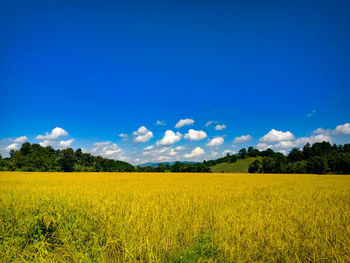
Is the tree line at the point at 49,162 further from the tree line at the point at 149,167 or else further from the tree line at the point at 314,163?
the tree line at the point at 314,163

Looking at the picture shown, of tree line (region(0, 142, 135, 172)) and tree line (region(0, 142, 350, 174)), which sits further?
tree line (region(0, 142, 350, 174))

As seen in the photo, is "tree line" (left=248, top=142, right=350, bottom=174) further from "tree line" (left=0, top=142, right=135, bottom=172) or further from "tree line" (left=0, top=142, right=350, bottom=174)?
"tree line" (left=0, top=142, right=135, bottom=172)

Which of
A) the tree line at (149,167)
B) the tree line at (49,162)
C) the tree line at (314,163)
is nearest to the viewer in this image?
the tree line at (49,162)

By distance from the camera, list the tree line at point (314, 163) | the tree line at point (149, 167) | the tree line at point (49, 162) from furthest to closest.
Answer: the tree line at point (314, 163) → the tree line at point (149, 167) → the tree line at point (49, 162)

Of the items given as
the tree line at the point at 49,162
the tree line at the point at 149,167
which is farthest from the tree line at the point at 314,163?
the tree line at the point at 49,162

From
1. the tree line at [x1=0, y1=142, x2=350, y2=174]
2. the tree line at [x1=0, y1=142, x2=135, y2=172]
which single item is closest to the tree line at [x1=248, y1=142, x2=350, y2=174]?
the tree line at [x1=0, y1=142, x2=350, y2=174]

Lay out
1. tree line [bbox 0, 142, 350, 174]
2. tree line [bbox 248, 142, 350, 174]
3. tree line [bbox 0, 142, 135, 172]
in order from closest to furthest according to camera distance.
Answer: tree line [bbox 0, 142, 135, 172], tree line [bbox 0, 142, 350, 174], tree line [bbox 248, 142, 350, 174]

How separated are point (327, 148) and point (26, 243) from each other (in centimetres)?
12712

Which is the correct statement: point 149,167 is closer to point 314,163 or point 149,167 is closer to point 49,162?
point 49,162

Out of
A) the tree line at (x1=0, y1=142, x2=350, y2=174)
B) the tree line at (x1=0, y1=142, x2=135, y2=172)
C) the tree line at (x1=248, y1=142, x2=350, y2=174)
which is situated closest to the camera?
the tree line at (x1=0, y1=142, x2=135, y2=172)

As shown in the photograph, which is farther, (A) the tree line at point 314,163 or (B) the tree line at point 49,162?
(A) the tree line at point 314,163

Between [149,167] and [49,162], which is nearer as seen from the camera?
[49,162]

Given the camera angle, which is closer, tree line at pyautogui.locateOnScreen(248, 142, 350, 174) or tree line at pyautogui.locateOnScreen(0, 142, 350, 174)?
tree line at pyautogui.locateOnScreen(0, 142, 350, 174)

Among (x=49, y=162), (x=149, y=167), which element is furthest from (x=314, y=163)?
(x=49, y=162)
